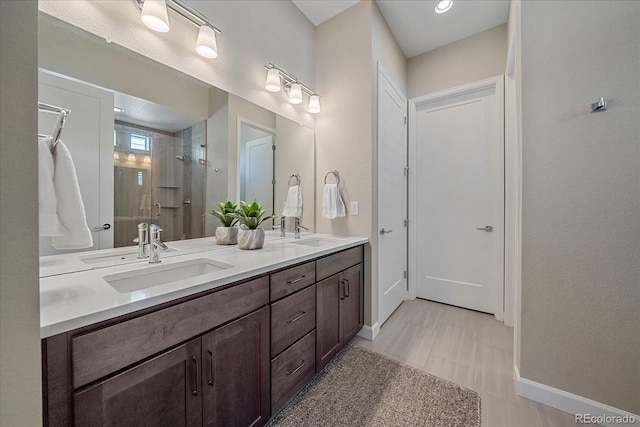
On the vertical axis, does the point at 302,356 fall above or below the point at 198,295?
below

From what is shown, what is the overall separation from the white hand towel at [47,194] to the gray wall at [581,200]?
2131 millimetres

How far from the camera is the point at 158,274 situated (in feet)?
3.78

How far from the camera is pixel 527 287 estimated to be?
4.78ft

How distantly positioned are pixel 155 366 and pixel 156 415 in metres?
0.16

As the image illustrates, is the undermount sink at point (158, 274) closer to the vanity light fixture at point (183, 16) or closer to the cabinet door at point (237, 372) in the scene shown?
the cabinet door at point (237, 372)

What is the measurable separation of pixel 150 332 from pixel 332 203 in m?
1.61

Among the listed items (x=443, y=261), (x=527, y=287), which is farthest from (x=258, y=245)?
Result: (x=443, y=261)

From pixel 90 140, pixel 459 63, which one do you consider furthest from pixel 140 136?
pixel 459 63

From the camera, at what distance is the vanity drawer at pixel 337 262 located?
1575mm

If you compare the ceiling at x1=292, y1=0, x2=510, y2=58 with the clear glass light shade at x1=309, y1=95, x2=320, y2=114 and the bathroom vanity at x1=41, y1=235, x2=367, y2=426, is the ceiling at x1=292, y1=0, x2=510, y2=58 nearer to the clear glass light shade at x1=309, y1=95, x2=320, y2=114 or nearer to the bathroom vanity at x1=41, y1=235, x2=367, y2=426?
the clear glass light shade at x1=309, y1=95, x2=320, y2=114

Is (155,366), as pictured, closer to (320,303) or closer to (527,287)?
(320,303)

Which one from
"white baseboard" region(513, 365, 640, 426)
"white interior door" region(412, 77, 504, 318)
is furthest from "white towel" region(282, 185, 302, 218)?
"white baseboard" region(513, 365, 640, 426)

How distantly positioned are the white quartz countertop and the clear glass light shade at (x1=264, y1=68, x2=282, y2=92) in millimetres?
1228

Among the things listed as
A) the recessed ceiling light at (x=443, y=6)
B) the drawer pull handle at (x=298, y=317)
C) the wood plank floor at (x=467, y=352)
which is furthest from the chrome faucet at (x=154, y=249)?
the recessed ceiling light at (x=443, y=6)
